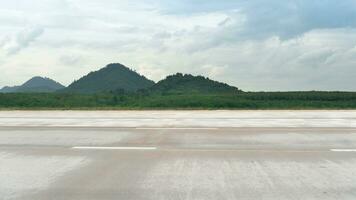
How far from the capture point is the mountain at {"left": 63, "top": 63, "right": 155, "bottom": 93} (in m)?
86.1

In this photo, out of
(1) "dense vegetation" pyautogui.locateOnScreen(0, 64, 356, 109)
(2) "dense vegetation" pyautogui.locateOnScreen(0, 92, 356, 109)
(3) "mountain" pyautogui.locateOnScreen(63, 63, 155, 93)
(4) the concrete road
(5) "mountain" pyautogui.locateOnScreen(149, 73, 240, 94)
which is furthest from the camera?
(3) "mountain" pyautogui.locateOnScreen(63, 63, 155, 93)

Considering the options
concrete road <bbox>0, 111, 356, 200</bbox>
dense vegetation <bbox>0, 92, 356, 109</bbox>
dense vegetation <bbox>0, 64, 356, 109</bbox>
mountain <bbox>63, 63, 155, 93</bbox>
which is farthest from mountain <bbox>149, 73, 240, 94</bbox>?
concrete road <bbox>0, 111, 356, 200</bbox>

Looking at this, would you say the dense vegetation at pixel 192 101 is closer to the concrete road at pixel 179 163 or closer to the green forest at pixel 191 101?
the green forest at pixel 191 101

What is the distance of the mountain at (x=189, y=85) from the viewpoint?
72.4m

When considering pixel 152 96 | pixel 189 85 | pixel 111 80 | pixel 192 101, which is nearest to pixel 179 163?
pixel 192 101

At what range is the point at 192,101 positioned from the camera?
3925 cm

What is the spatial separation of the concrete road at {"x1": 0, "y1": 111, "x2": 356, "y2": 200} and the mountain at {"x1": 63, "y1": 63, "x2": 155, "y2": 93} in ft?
229

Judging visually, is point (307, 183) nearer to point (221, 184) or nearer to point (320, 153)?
point (221, 184)

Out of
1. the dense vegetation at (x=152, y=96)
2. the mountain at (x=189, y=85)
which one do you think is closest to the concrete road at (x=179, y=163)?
the dense vegetation at (x=152, y=96)

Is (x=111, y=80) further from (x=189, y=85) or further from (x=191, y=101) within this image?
(x=191, y=101)

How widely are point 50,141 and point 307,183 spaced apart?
25.3ft

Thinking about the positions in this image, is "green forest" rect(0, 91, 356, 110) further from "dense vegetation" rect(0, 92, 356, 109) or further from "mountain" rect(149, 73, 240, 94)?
"mountain" rect(149, 73, 240, 94)

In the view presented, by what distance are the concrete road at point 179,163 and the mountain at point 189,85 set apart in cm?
5536

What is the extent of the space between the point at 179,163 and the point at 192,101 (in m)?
29.5
